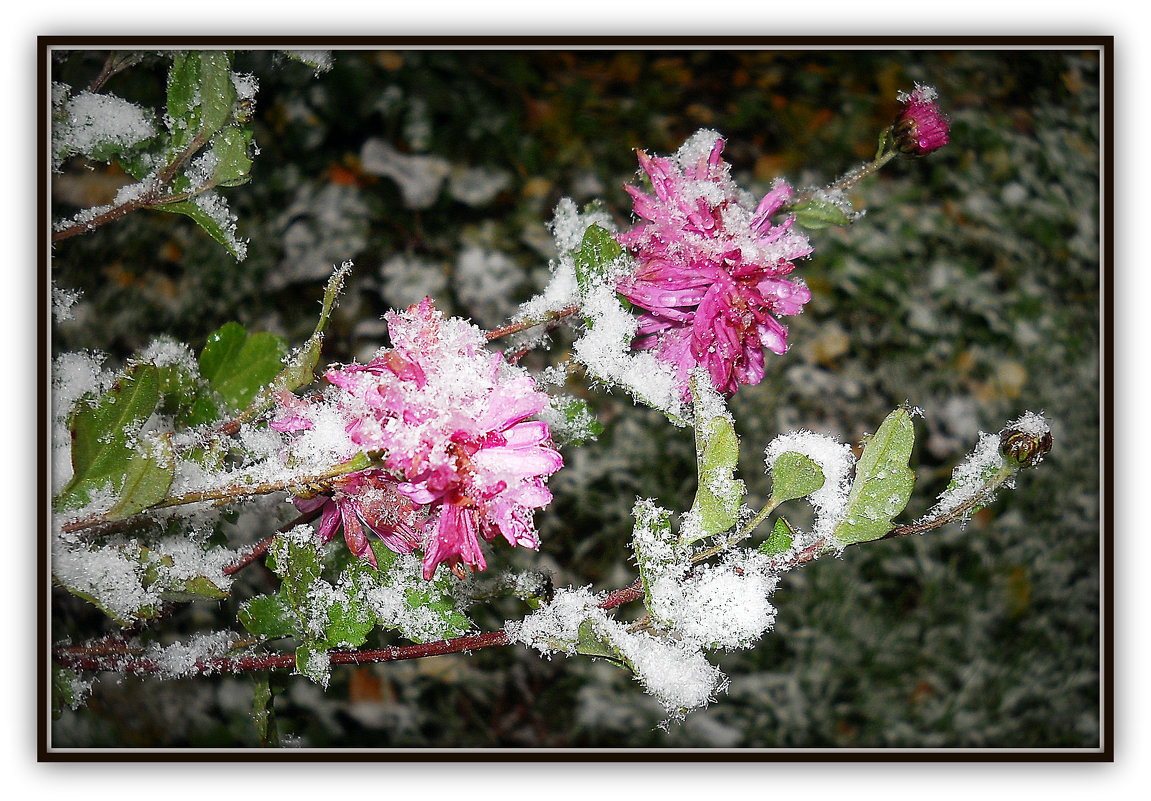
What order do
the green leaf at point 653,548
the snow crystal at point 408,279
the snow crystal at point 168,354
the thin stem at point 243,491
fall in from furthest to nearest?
the snow crystal at point 408,279, the snow crystal at point 168,354, the green leaf at point 653,548, the thin stem at point 243,491

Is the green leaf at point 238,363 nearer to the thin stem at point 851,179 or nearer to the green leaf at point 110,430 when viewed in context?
the green leaf at point 110,430

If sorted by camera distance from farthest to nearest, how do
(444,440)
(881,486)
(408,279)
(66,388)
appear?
(408,279) < (66,388) < (881,486) < (444,440)

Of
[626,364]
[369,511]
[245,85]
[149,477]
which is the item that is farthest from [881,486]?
[245,85]

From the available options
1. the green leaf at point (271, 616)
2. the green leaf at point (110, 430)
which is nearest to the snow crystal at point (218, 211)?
the green leaf at point (110, 430)

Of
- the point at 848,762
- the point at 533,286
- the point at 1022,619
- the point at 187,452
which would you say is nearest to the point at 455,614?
the point at 187,452

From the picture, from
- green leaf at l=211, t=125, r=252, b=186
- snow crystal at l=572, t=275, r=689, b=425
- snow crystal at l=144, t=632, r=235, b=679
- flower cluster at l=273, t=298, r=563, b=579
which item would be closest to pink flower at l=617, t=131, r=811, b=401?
snow crystal at l=572, t=275, r=689, b=425

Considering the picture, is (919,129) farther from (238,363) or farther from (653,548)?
(238,363)
